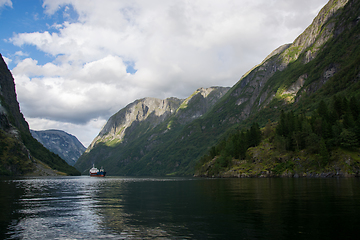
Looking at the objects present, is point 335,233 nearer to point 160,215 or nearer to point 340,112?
point 160,215

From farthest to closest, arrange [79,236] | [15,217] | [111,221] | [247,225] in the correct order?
[15,217], [111,221], [247,225], [79,236]

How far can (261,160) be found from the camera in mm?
156250

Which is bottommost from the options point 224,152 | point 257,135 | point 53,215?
point 53,215

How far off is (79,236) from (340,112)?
527 ft

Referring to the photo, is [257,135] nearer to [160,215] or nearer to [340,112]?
[340,112]

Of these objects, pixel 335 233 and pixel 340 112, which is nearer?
pixel 335 233

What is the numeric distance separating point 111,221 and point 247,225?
14.7m

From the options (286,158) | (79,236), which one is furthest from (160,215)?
(286,158)

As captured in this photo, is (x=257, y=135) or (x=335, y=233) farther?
(x=257, y=135)

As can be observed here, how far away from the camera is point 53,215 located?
31156 mm

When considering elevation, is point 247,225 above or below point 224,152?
below

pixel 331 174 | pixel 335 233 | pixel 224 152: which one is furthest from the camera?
pixel 224 152

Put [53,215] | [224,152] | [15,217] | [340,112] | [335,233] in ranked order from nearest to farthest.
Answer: [335,233], [15,217], [53,215], [340,112], [224,152]

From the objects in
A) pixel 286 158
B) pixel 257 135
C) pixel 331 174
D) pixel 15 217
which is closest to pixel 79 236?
pixel 15 217
